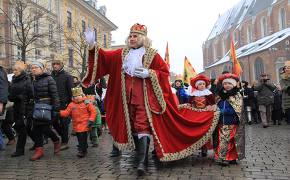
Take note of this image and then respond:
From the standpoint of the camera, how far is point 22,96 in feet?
22.5

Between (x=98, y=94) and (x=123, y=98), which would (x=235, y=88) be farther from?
(x=98, y=94)

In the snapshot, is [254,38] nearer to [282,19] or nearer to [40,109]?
[282,19]

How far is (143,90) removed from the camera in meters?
5.64

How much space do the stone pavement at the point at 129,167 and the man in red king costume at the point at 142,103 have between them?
304mm

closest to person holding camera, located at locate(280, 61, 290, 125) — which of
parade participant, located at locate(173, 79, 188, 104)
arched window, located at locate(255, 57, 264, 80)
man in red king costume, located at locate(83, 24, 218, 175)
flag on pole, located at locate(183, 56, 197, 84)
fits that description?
man in red king costume, located at locate(83, 24, 218, 175)

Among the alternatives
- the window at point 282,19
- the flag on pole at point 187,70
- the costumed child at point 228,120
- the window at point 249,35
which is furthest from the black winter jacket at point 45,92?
the window at point 249,35

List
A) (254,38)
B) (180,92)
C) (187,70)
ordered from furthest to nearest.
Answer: (254,38), (187,70), (180,92)

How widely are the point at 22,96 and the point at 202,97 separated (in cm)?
310

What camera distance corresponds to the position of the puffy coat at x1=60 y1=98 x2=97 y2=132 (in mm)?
6867

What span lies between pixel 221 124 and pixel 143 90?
1.41 metres

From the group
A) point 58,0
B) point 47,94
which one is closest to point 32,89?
point 47,94

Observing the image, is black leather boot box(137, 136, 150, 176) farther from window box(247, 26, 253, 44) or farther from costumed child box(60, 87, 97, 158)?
window box(247, 26, 253, 44)

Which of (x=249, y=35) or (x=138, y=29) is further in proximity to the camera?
(x=249, y=35)

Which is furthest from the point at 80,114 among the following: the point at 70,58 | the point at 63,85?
the point at 70,58
